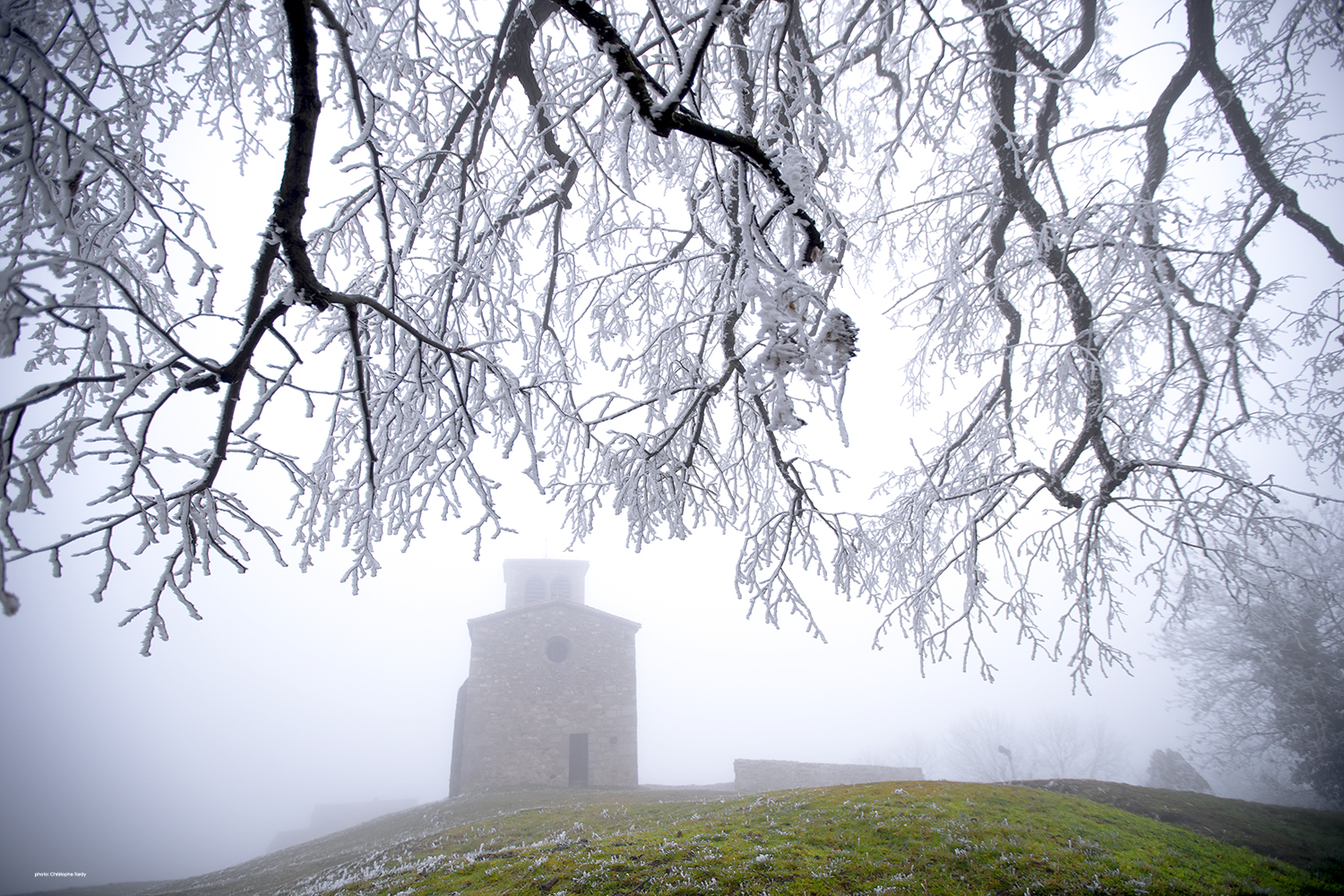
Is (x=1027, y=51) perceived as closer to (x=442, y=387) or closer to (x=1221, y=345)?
(x=1221, y=345)

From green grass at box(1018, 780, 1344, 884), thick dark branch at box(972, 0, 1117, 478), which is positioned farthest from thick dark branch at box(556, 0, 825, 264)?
green grass at box(1018, 780, 1344, 884)

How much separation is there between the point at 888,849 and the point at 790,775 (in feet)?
47.5

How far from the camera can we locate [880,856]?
4543 mm

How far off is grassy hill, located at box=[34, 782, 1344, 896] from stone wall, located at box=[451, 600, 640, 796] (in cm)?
785

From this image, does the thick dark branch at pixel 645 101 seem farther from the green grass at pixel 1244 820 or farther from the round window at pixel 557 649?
the round window at pixel 557 649

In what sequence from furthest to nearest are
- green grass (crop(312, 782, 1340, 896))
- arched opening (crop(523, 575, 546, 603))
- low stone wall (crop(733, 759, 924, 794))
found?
arched opening (crop(523, 575, 546, 603)) < low stone wall (crop(733, 759, 924, 794)) < green grass (crop(312, 782, 1340, 896))

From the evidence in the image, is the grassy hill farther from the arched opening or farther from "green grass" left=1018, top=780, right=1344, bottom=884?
the arched opening

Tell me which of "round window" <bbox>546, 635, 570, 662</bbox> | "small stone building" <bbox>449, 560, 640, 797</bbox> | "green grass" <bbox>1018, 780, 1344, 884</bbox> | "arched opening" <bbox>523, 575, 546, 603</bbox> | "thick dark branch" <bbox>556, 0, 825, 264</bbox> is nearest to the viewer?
"thick dark branch" <bbox>556, 0, 825, 264</bbox>

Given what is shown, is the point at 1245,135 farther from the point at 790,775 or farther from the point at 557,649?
the point at 557,649

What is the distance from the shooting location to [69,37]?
266cm

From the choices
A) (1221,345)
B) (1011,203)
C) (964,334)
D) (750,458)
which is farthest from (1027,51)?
(750,458)

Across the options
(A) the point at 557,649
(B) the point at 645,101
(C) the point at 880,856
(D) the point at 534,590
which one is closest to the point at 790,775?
(A) the point at 557,649

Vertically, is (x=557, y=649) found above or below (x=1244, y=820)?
above

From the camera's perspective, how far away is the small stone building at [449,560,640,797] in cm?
1623
